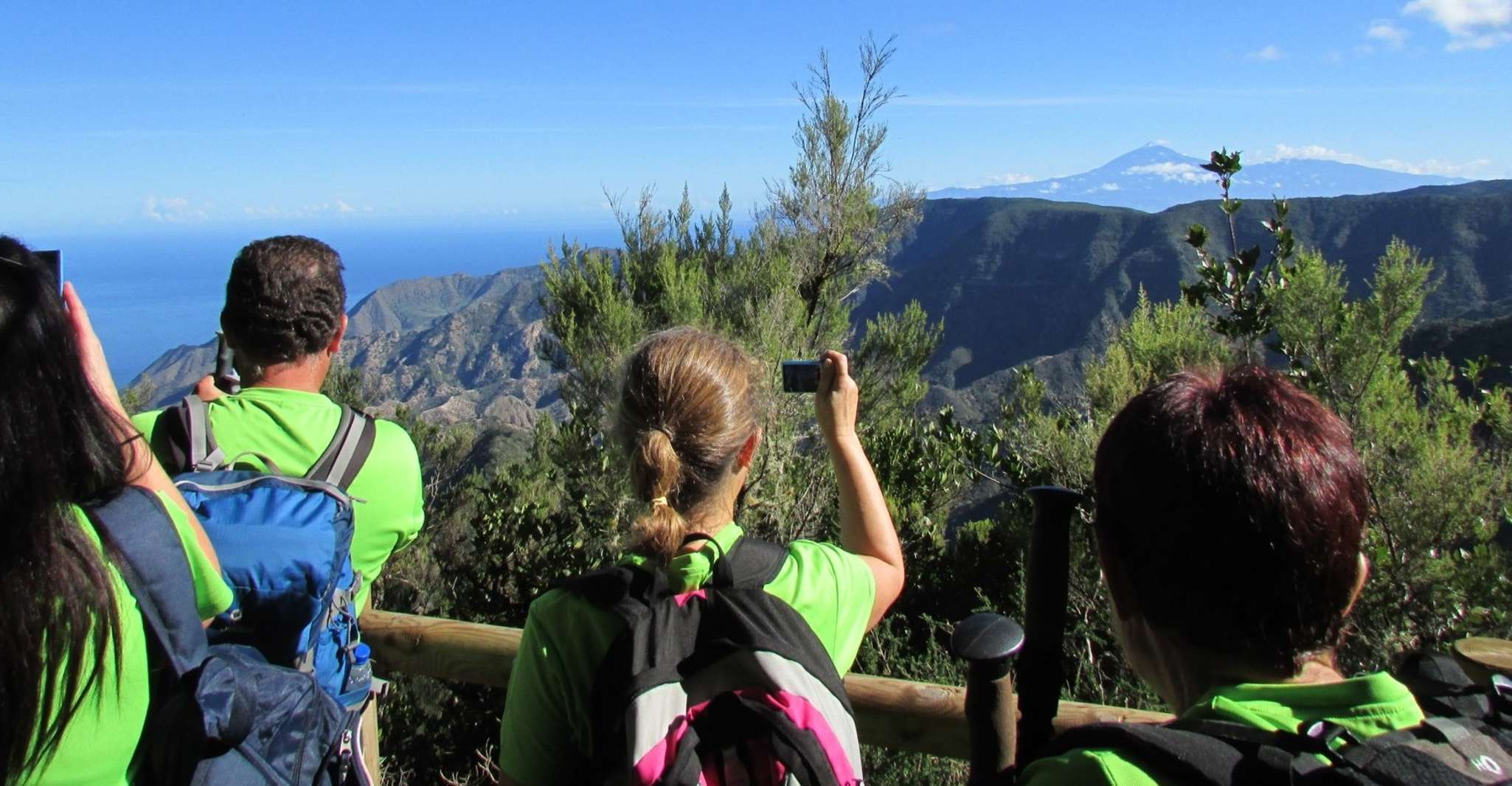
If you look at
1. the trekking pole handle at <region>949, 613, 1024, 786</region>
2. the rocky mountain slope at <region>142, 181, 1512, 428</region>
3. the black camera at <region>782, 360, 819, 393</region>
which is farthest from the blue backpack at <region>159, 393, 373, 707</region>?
the rocky mountain slope at <region>142, 181, 1512, 428</region>

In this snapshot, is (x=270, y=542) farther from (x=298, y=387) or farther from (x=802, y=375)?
(x=802, y=375)

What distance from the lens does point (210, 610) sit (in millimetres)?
1474

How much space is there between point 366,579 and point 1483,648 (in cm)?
230

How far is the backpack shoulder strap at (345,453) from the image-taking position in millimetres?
1878

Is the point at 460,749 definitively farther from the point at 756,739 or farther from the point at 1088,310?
the point at 1088,310

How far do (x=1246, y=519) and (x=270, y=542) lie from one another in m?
1.46

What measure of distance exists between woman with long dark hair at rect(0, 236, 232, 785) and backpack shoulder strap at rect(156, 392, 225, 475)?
0.34 meters

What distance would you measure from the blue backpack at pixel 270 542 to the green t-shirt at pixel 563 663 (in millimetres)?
430

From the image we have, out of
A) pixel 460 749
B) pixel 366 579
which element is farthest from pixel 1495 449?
pixel 460 749

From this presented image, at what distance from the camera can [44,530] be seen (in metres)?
1.21

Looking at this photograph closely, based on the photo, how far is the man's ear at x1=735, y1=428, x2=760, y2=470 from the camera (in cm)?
165

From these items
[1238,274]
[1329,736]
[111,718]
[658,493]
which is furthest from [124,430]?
[1238,274]

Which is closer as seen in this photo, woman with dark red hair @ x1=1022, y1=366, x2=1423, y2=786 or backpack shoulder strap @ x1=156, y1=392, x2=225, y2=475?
woman with dark red hair @ x1=1022, y1=366, x2=1423, y2=786

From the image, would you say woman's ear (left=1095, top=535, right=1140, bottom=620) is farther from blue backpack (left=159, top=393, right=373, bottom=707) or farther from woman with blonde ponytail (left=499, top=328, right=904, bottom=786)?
blue backpack (left=159, top=393, right=373, bottom=707)
